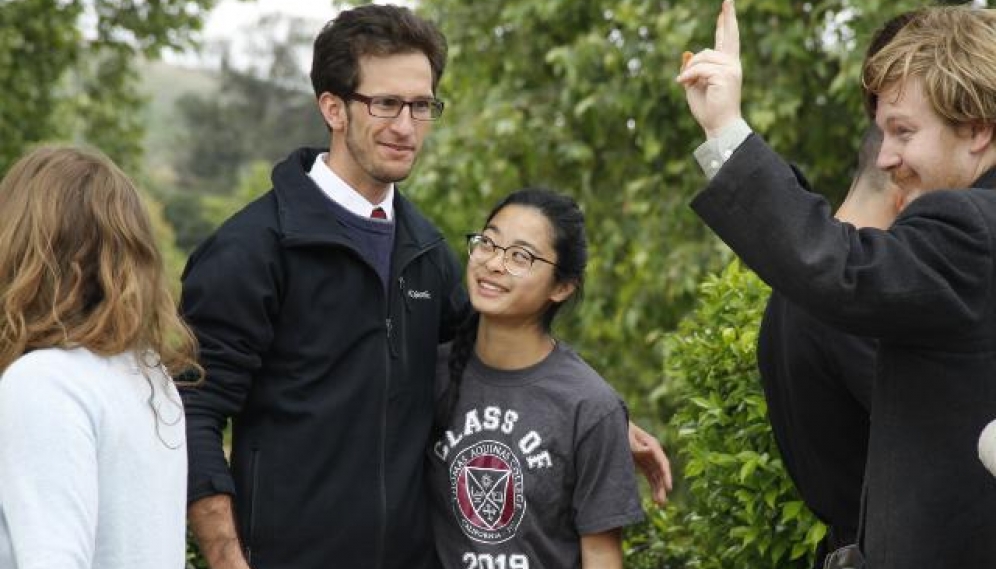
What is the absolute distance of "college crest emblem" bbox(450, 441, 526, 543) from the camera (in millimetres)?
3773

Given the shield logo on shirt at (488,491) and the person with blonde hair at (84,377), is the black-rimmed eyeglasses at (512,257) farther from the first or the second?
the person with blonde hair at (84,377)

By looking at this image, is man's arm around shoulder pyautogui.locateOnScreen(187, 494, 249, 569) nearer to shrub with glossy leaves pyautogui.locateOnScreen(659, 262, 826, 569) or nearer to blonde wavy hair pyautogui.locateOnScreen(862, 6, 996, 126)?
shrub with glossy leaves pyautogui.locateOnScreen(659, 262, 826, 569)

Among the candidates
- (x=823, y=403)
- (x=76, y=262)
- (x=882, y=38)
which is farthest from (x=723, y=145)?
(x=76, y=262)

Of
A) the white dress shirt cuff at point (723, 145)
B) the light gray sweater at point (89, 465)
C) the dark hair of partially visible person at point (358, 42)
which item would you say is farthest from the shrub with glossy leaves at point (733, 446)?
the light gray sweater at point (89, 465)

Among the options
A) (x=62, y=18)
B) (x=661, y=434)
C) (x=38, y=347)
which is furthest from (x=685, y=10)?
(x=62, y=18)

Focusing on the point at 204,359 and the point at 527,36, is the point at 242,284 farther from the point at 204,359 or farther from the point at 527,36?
the point at 527,36

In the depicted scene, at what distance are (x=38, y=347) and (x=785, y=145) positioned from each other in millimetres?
7557

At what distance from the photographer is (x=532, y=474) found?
3.77 metres

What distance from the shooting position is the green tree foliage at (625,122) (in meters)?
9.35

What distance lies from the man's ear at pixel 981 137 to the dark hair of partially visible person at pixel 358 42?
157 centimetres

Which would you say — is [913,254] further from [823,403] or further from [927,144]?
[823,403]

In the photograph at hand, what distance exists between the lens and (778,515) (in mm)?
4211

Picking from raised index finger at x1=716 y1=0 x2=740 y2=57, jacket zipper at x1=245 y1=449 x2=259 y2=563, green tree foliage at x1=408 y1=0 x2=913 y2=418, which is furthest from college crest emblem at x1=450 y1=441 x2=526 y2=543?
green tree foliage at x1=408 y1=0 x2=913 y2=418

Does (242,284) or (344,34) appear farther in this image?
(344,34)
